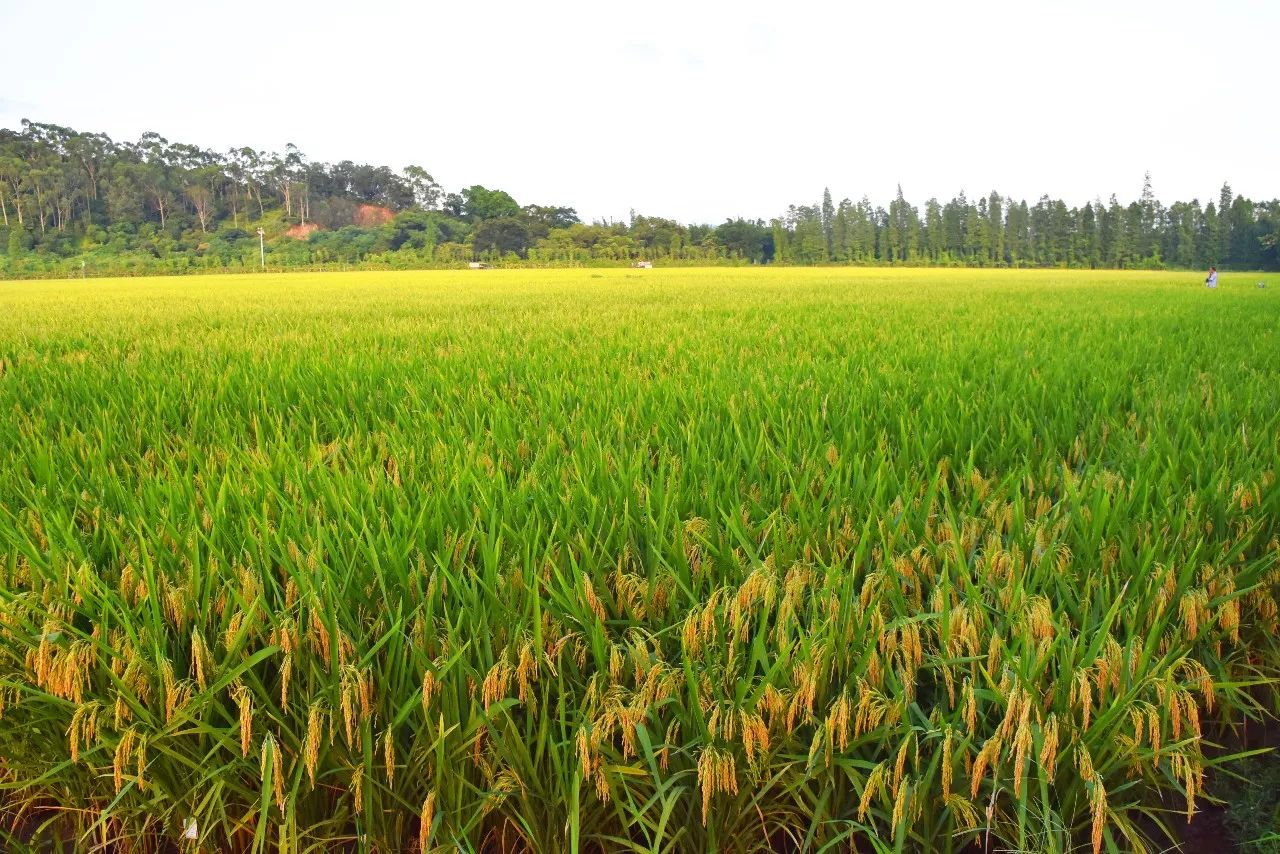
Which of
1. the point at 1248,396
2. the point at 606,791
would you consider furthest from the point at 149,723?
the point at 1248,396

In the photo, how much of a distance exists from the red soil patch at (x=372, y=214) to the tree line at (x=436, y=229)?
1020 millimetres

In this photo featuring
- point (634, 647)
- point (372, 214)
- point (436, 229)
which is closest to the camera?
point (634, 647)

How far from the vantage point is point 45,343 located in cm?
653

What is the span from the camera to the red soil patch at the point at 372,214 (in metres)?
106

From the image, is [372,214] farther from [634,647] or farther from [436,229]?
[634,647]

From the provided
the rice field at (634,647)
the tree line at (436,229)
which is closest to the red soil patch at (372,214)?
the tree line at (436,229)

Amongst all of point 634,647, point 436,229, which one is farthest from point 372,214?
point 634,647

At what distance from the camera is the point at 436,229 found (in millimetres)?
81375

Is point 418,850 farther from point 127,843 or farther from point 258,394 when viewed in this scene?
point 258,394

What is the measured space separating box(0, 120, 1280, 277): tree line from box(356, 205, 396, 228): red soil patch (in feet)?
3.35

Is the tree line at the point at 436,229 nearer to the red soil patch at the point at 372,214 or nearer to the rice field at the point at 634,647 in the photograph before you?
the red soil patch at the point at 372,214

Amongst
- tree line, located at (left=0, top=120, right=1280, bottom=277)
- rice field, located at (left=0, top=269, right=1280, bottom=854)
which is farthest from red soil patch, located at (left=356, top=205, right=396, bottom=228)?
rice field, located at (left=0, top=269, right=1280, bottom=854)

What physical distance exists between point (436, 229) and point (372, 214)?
32641 mm

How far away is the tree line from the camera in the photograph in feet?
234
